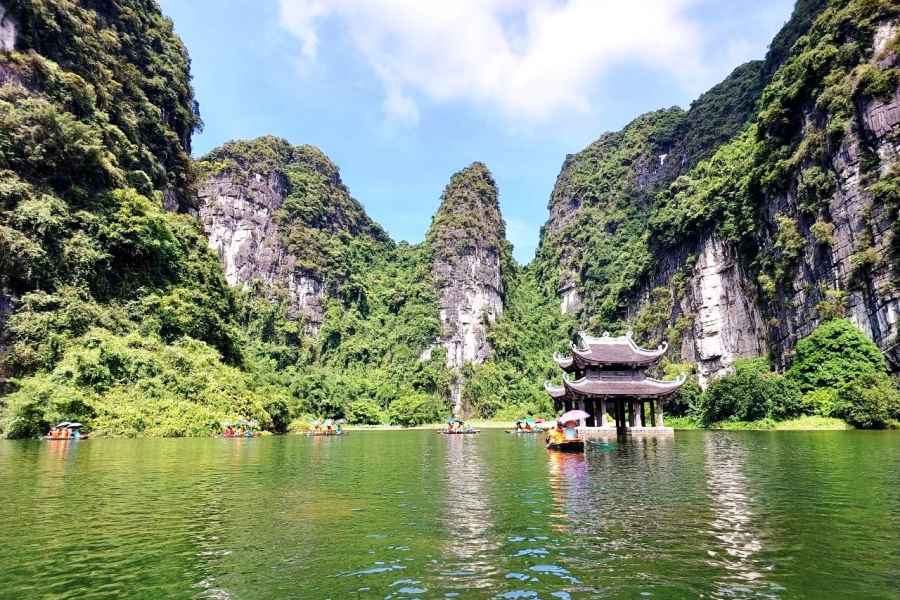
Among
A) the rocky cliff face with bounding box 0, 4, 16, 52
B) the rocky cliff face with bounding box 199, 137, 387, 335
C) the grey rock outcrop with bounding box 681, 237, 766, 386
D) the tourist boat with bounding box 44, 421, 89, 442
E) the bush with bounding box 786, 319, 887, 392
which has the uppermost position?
the rocky cliff face with bounding box 199, 137, 387, 335

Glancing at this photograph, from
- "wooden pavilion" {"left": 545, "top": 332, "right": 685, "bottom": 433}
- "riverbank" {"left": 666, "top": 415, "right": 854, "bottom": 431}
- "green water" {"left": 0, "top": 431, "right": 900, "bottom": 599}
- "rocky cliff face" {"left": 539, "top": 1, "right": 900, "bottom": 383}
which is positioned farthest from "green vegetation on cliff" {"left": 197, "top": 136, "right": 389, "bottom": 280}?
"green water" {"left": 0, "top": 431, "right": 900, "bottom": 599}

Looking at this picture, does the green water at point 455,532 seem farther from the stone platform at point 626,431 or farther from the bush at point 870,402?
the bush at point 870,402

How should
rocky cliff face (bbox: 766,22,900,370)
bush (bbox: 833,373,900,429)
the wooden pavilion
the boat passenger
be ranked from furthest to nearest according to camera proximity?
1. the wooden pavilion
2. rocky cliff face (bbox: 766,22,900,370)
3. bush (bbox: 833,373,900,429)
4. the boat passenger

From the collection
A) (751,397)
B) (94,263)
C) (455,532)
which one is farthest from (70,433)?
(751,397)

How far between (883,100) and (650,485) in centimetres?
3422

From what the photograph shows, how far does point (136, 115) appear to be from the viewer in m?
45.2

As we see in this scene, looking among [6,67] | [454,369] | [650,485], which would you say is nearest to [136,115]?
[6,67]

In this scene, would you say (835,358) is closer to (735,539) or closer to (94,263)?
(735,539)

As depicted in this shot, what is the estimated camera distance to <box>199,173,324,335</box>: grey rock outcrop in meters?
95.8

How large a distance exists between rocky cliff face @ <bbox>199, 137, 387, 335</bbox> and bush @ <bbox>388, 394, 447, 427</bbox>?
32872 millimetres

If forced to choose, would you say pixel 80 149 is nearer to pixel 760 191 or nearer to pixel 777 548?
pixel 777 548

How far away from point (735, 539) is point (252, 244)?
98.8 metres

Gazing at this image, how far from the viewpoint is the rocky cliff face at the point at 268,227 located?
9612cm

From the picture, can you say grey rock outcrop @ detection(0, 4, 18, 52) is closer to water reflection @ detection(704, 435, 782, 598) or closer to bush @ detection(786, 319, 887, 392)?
water reflection @ detection(704, 435, 782, 598)
